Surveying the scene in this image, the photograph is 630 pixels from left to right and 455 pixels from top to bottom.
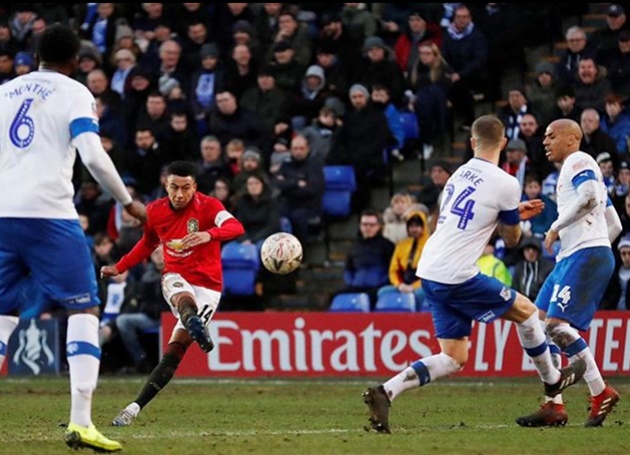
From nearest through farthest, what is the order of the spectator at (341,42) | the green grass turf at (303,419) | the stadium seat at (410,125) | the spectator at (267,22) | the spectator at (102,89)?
the green grass turf at (303,419)
the stadium seat at (410,125)
the spectator at (341,42)
the spectator at (102,89)
the spectator at (267,22)

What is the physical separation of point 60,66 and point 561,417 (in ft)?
17.0

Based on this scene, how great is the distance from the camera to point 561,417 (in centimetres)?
1241

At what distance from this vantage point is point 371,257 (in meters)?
21.0

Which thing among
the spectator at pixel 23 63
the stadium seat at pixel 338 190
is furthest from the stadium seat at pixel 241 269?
the spectator at pixel 23 63

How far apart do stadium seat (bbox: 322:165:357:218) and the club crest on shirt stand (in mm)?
8765

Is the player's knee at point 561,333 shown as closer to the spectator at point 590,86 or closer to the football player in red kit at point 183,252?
the football player in red kit at point 183,252

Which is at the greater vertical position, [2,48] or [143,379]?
[2,48]

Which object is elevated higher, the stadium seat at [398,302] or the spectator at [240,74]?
the spectator at [240,74]

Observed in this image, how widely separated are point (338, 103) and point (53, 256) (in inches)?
546

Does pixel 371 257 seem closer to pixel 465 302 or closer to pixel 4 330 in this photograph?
pixel 465 302

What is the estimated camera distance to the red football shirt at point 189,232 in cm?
Answer: 1359

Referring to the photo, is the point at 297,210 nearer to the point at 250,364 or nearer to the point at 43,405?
the point at 250,364

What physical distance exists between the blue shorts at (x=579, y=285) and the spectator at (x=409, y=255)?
7546mm

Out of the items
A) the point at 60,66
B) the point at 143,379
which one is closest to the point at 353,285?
the point at 143,379
